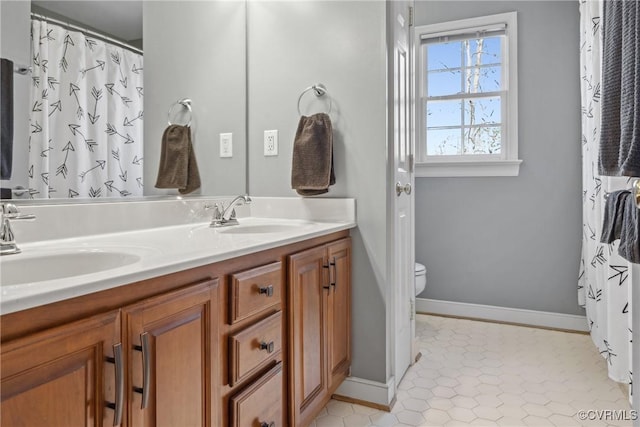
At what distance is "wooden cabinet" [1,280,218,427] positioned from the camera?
2.01 feet

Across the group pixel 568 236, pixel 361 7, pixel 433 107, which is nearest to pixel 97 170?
pixel 361 7

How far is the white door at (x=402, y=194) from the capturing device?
72.7 inches

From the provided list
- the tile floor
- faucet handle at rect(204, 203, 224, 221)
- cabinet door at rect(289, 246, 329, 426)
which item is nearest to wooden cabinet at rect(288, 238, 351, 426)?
cabinet door at rect(289, 246, 329, 426)

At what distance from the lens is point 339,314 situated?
1.72m

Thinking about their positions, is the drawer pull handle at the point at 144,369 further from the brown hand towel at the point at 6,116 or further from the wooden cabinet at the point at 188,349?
the brown hand towel at the point at 6,116

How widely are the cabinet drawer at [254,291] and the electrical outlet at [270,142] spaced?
848 mm

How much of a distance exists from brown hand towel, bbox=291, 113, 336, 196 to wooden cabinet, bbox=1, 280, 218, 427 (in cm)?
91

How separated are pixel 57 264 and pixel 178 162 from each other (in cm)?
83

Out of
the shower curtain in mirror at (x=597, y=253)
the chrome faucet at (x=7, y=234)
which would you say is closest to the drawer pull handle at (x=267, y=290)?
the chrome faucet at (x=7, y=234)

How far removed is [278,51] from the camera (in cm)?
197

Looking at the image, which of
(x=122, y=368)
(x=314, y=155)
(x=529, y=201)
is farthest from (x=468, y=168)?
(x=122, y=368)

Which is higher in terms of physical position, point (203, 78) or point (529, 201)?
point (203, 78)

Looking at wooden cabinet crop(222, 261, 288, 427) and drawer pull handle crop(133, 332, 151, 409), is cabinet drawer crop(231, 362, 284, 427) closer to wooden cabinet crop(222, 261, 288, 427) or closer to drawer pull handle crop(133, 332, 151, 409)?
wooden cabinet crop(222, 261, 288, 427)

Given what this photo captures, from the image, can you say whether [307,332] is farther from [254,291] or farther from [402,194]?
[402,194]
